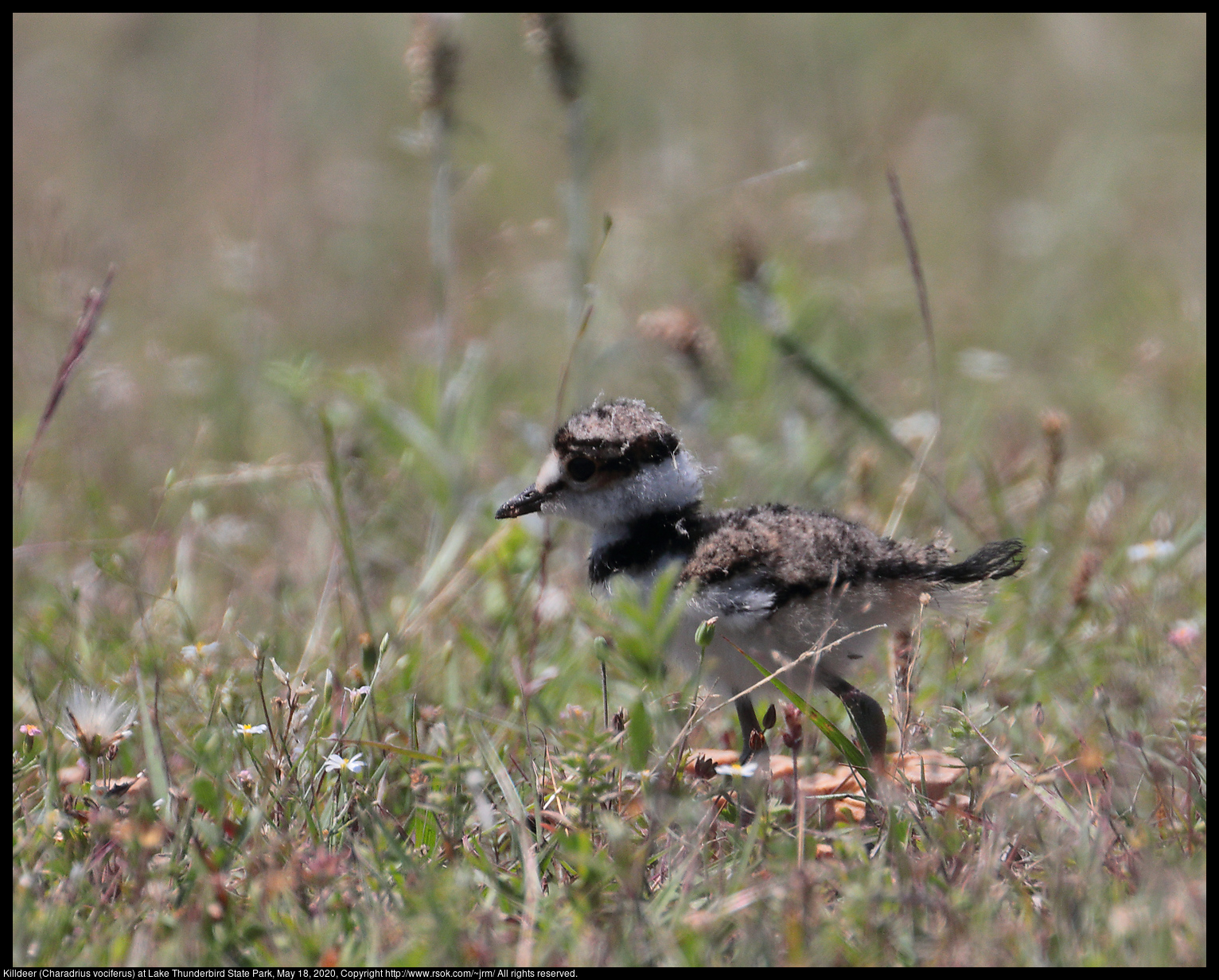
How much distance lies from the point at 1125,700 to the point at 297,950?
2024mm

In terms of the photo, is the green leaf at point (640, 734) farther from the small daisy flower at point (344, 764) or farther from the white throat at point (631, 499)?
the white throat at point (631, 499)

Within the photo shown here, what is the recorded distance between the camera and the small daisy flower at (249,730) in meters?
2.49

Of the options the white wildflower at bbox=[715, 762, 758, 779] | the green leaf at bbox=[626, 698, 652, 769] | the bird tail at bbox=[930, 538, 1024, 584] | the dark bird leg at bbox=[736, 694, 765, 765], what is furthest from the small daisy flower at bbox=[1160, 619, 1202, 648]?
the green leaf at bbox=[626, 698, 652, 769]

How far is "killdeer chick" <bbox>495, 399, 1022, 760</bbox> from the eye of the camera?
262cm

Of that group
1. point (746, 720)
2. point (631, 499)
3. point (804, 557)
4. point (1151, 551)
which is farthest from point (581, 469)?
point (1151, 551)

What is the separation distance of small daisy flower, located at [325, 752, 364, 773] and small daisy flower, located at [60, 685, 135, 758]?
440 mm

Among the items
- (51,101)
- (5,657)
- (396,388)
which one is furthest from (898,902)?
(51,101)

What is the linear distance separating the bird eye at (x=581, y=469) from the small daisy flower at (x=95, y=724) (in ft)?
4.23

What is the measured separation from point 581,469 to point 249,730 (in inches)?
44.0

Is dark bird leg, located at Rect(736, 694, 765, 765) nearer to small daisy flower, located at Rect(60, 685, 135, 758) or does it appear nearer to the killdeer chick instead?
the killdeer chick

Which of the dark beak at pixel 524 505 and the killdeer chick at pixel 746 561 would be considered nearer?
the killdeer chick at pixel 746 561

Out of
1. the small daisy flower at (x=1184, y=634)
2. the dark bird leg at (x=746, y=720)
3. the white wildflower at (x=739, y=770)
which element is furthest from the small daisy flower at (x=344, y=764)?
the small daisy flower at (x=1184, y=634)

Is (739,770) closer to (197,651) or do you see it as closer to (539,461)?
(197,651)
